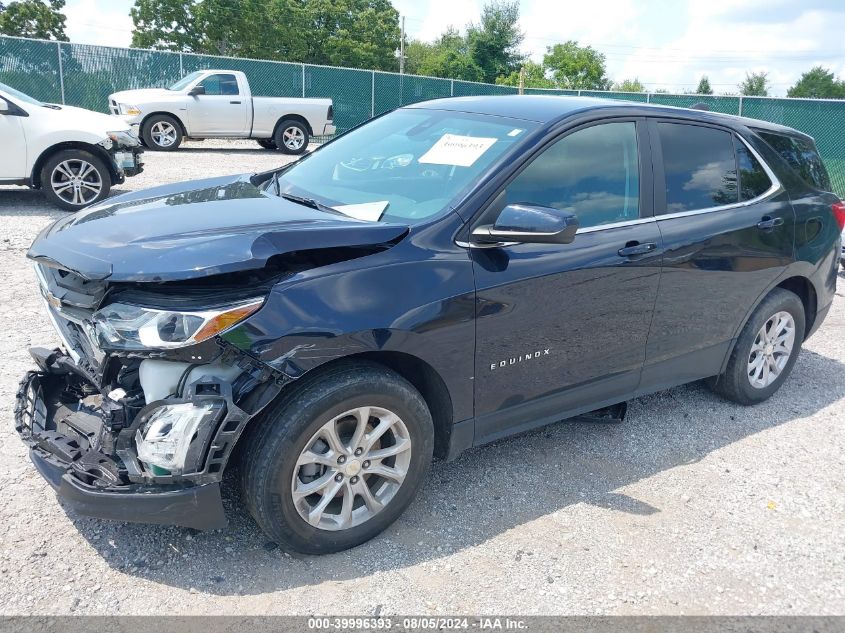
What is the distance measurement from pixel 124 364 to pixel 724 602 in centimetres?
254

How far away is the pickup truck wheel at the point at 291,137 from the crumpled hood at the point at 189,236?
49.3ft

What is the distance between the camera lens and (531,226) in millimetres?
2926

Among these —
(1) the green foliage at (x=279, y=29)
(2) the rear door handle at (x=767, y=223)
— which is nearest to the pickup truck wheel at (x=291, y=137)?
(2) the rear door handle at (x=767, y=223)

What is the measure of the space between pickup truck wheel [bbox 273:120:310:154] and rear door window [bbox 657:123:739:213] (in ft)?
49.0

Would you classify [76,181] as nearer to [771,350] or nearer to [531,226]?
[531,226]

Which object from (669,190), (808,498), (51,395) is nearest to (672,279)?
(669,190)

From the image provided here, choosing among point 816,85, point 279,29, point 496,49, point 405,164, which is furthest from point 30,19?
point 816,85

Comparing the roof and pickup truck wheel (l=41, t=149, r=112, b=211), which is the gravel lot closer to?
the roof

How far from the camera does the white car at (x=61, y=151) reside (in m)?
8.49

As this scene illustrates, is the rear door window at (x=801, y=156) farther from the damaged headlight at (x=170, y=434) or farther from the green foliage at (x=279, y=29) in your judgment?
the green foliage at (x=279, y=29)

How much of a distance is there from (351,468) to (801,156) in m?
3.83

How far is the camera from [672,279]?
3.78 metres

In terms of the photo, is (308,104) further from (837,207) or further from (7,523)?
(7,523)

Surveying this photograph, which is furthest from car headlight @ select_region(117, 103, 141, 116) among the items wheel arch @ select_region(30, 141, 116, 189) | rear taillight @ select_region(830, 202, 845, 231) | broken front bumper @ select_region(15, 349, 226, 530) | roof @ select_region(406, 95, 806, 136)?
rear taillight @ select_region(830, 202, 845, 231)
